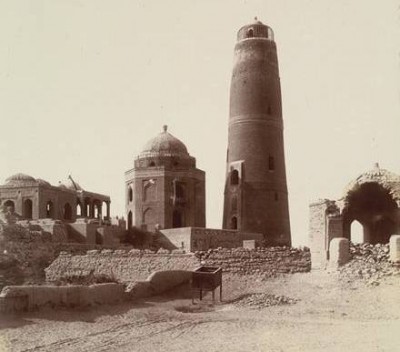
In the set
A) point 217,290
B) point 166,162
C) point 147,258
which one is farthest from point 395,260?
point 166,162

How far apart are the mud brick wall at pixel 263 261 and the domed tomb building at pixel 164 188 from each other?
16.9m

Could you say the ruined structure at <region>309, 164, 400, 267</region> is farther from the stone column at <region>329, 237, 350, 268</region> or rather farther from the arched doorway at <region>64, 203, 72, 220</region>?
the arched doorway at <region>64, 203, 72, 220</region>

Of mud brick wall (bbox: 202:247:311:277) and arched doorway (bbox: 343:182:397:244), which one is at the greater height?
arched doorway (bbox: 343:182:397:244)

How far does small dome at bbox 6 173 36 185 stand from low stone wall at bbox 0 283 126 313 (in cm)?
2271

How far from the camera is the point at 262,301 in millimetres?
15023

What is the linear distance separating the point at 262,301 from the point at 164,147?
23.6m

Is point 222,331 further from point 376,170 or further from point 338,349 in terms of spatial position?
point 376,170

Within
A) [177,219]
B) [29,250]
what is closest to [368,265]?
[29,250]

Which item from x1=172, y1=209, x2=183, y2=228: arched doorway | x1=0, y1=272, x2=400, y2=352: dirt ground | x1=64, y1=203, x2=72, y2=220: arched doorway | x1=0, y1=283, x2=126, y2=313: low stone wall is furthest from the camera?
x1=172, y1=209, x2=183, y2=228: arched doorway

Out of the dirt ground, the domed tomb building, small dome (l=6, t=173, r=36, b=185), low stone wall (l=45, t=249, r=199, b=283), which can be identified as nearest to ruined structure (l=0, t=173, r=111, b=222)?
small dome (l=6, t=173, r=36, b=185)

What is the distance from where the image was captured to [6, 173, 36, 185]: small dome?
35562mm

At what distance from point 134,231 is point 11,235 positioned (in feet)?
30.4

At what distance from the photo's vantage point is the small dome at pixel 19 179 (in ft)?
117

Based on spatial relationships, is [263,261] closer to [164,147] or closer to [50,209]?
[164,147]
